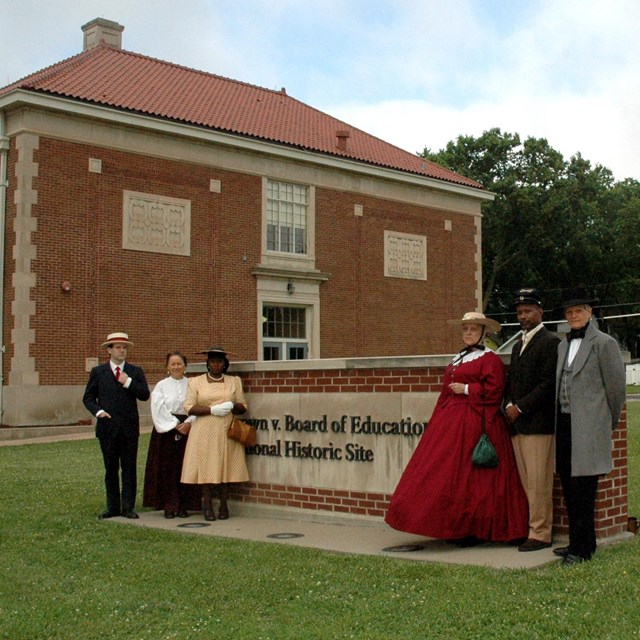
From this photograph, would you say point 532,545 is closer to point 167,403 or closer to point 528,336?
point 528,336

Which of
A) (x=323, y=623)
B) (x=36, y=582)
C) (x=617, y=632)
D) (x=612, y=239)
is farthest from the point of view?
(x=612, y=239)

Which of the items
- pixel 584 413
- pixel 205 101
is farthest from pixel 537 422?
pixel 205 101

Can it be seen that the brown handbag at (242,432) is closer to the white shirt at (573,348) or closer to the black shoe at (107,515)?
the black shoe at (107,515)

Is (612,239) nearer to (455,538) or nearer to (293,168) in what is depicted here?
(293,168)

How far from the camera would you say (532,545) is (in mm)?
6996

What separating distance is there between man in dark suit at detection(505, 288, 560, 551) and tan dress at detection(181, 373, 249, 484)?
10.7ft

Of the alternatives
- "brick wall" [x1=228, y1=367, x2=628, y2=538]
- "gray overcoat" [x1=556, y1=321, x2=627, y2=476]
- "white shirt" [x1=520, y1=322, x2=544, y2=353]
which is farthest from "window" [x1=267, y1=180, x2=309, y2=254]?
"gray overcoat" [x1=556, y1=321, x2=627, y2=476]

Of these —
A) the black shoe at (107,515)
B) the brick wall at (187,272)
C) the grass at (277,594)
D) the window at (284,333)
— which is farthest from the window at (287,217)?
the grass at (277,594)

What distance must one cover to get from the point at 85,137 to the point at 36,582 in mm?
18274

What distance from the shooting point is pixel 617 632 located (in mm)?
4855

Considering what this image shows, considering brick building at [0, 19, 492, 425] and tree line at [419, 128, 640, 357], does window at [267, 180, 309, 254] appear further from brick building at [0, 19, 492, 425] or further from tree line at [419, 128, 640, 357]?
tree line at [419, 128, 640, 357]

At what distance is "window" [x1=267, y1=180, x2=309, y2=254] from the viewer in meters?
27.2

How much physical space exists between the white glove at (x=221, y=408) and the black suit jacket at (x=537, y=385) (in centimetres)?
316

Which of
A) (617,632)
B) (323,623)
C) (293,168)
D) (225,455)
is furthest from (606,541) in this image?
(293,168)
